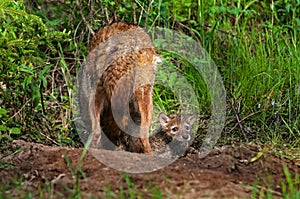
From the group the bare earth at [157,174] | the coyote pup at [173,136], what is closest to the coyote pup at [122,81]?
the coyote pup at [173,136]

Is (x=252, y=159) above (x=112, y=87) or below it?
below

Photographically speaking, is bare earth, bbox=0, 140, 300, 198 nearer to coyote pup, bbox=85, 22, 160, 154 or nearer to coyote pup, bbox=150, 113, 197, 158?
coyote pup, bbox=85, 22, 160, 154

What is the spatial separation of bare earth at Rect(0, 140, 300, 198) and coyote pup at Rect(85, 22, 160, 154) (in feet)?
1.81

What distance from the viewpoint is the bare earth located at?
3.59 m

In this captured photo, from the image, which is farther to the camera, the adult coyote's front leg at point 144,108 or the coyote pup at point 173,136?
the coyote pup at point 173,136

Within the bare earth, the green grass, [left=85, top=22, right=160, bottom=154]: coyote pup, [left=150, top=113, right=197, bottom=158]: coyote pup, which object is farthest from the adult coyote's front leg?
the green grass

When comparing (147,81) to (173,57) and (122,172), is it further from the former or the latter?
(173,57)

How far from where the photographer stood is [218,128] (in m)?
5.67

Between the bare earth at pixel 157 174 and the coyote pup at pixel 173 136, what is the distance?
0.93 metres

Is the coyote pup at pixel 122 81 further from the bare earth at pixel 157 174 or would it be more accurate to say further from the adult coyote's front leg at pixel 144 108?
the bare earth at pixel 157 174

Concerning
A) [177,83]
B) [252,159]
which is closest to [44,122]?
[177,83]

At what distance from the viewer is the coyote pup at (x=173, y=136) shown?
5.45 m

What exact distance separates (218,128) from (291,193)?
2226 mm

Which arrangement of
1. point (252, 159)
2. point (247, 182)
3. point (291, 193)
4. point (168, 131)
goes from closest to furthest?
1. point (291, 193)
2. point (247, 182)
3. point (252, 159)
4. point (168, 131)
